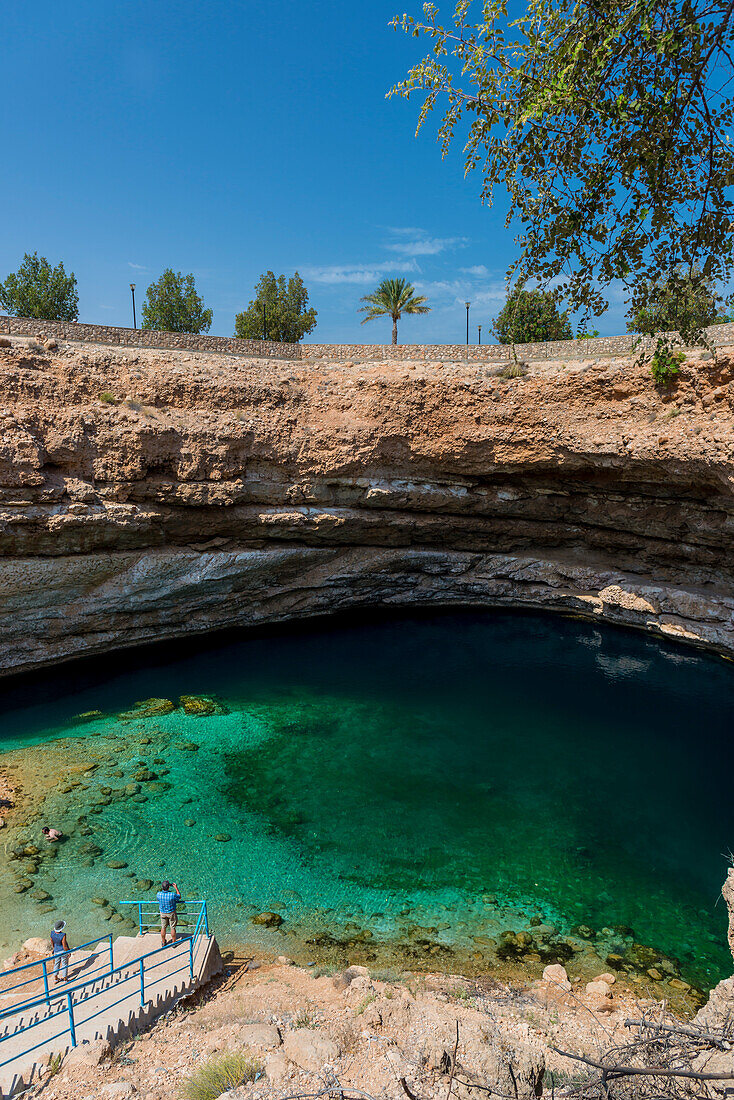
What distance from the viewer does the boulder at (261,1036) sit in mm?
6784

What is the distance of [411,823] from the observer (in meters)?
12.9

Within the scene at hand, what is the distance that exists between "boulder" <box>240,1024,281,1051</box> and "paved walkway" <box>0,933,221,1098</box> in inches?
55.0

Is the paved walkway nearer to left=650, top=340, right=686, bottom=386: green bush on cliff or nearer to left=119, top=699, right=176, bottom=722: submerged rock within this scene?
left=119, top=699, right=176, bottom=722: submerged rock

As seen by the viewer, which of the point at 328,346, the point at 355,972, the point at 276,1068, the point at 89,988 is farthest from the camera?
the point at 328,346

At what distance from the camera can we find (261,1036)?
6938mm

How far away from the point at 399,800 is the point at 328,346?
16.8m

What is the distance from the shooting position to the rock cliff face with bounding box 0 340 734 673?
58.4 ft

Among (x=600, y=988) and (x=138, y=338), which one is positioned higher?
(x=138, y=338)

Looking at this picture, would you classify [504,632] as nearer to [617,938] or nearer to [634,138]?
[617,938]

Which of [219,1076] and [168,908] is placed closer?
[219,1076]

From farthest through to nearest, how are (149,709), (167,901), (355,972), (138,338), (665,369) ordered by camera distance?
(138,338) → (149,709) → (665,369) → (167,901) → (355,972)

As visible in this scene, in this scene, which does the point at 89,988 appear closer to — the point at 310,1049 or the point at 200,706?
the point at 310,1049

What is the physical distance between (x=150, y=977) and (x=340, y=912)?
11.6 ft

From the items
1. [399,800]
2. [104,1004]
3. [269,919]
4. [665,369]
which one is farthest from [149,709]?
[665,369]
